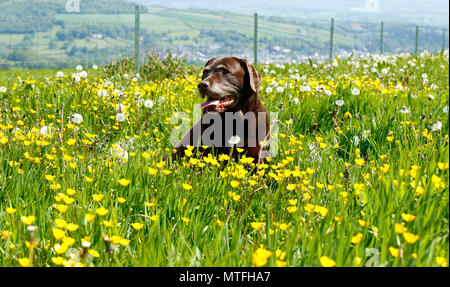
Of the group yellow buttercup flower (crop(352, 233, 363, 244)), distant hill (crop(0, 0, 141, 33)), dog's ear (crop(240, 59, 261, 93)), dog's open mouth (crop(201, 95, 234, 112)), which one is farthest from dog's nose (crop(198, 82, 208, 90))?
distant hill (crop(0, 0, 141, 33))

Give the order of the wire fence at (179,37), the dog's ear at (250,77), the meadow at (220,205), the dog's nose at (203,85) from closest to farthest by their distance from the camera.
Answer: the meadow at (220,205)
the dog's nose at (203,85)
the dog's ear at (250,77)
the wire fence at (179,37)

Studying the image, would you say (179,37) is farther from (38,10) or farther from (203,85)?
(203,85)

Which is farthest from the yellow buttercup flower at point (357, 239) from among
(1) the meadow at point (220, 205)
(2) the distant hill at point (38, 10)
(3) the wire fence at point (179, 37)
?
(2) the distant hill at point (38, 10)

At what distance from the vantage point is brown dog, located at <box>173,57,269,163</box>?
12.2ft

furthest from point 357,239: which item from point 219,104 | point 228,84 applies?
point 228,84

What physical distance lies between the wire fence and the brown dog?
5.42 metres

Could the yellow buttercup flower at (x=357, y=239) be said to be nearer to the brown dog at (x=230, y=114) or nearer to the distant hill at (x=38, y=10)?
the brown dog at (x=230, y=114)

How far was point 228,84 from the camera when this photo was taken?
3.81 metres

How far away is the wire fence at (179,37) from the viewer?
1356 cm

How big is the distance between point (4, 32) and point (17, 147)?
1404 cm

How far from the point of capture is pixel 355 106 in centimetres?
509
